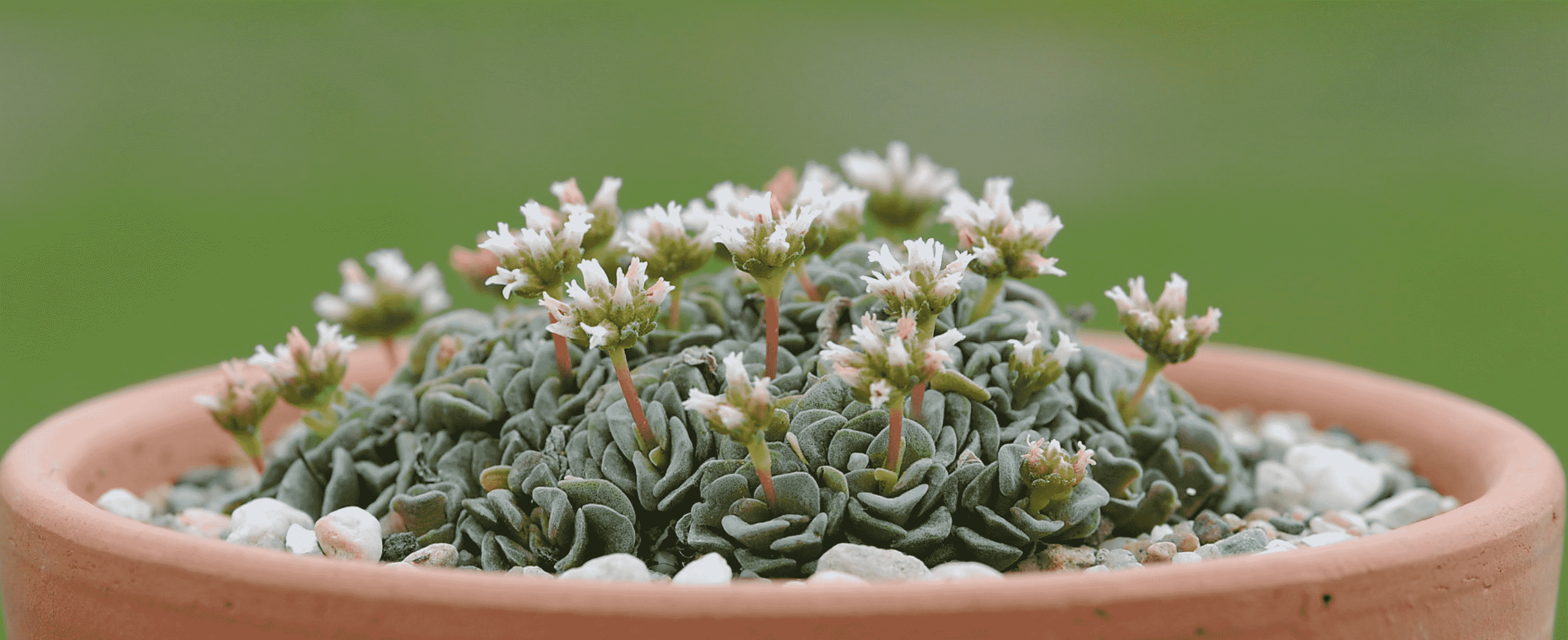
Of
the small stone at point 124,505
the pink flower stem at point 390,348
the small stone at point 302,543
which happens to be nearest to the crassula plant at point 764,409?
the small stone at point 302,543

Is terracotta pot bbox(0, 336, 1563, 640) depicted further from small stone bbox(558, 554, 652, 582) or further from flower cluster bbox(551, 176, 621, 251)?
flower cluster bbox(551, 176, 621, 251)

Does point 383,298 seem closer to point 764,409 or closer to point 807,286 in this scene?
point 807,286

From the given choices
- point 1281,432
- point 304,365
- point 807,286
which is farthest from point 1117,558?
point 304,365

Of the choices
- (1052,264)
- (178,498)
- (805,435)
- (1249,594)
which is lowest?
(178,498)

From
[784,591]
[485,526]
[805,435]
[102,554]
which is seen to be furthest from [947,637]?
[102,554]

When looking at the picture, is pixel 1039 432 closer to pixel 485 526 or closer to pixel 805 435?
pixel 805 435
